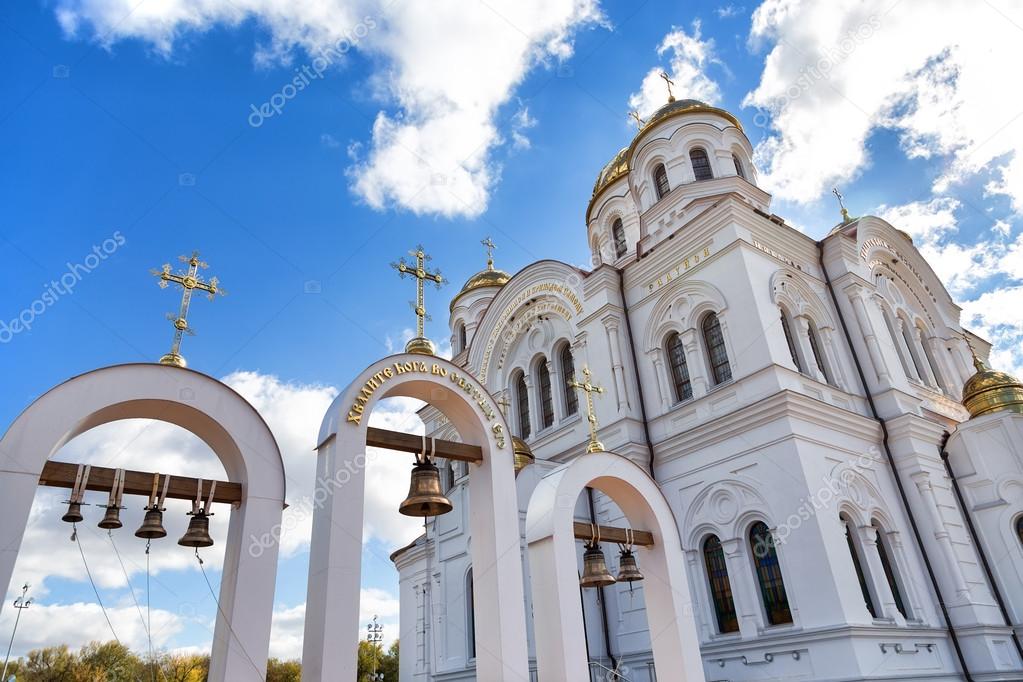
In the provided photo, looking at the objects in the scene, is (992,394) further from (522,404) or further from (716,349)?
(522,404)

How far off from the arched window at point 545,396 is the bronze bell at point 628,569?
9.91m

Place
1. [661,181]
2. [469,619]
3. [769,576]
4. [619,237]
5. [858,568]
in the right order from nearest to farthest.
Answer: [769,576]
[858,568]
[469,619]
[661,181]
[619,237]

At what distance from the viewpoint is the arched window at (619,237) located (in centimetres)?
2088

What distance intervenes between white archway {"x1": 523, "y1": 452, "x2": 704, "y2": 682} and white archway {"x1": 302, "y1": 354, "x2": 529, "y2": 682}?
35 cm

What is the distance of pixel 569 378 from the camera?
16.8 metres

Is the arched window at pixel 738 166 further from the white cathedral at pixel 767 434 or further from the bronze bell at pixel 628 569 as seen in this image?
the bronze bell at pixel 628 569

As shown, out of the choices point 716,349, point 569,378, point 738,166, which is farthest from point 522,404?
point 738,166

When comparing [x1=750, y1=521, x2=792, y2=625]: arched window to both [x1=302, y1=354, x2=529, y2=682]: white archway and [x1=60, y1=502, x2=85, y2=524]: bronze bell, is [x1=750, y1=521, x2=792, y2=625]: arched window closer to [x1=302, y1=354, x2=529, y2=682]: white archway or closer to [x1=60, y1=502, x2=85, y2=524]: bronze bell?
[x1=302, y1=354, x2=529, y2=682]: white archway

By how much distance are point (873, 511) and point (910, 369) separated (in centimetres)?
534

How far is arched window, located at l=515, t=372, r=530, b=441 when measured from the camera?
1783 cm

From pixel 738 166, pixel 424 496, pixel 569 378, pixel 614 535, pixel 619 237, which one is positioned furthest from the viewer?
pixel 619 237

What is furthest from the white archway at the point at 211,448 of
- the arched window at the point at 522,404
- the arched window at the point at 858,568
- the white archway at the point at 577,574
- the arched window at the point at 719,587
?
the arched window at the point at 522,404

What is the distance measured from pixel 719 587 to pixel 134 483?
1021 centimetres

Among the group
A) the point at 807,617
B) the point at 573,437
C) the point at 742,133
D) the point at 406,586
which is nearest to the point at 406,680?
the point at 406,586
